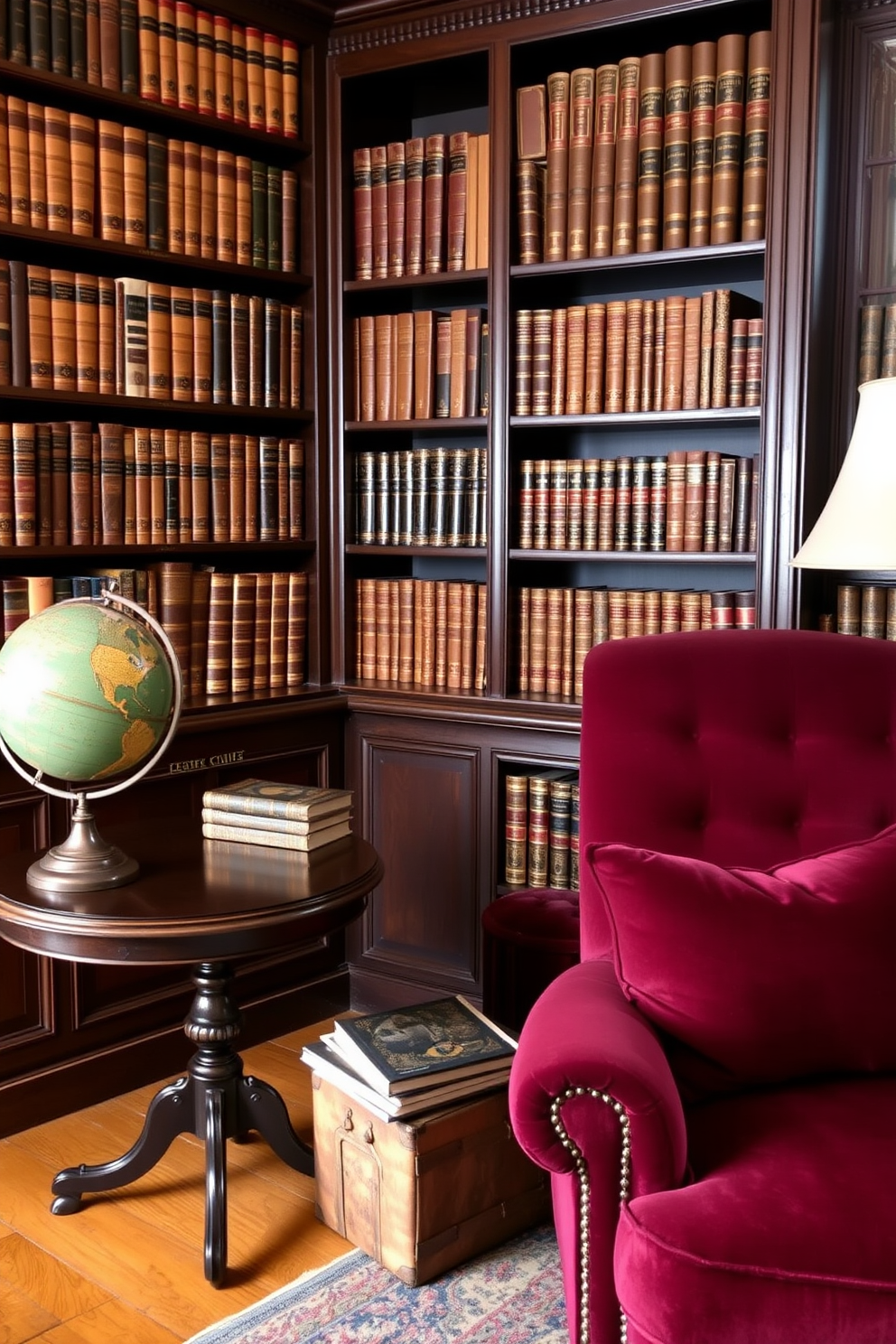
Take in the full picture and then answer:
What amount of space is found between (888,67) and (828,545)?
5.05 feet

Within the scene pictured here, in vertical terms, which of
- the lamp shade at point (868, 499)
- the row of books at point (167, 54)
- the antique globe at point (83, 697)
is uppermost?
the row of books at point (167, 54)

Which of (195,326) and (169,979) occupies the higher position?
(195,326)

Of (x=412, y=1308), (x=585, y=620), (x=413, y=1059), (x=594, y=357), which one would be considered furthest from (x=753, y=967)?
(x=594, y=357)

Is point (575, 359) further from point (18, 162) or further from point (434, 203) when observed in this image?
point (18, 162)

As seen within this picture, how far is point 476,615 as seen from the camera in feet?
10.7

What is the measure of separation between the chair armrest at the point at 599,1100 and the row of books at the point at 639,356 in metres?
1.66

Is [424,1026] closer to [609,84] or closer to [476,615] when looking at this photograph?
[476,615]

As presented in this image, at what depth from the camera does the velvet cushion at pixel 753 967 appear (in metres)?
1.78

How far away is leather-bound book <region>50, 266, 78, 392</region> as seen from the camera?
2.76 meters

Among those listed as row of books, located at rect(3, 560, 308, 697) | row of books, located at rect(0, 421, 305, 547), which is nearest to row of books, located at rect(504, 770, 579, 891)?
row of books, located at rect(3, 560, 308, 697)

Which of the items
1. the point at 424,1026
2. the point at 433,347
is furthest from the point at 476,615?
the point at 424,1026

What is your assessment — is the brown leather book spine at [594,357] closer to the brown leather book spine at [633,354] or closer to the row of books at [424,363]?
the brown leather book spine at [633,354]

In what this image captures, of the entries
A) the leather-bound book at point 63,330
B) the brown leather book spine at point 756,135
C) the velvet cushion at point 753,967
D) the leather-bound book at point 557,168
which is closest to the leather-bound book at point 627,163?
the leather-bound book at point 557,168

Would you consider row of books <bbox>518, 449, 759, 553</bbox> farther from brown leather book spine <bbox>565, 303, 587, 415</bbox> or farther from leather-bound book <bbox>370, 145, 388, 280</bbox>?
leather-bound book <bbox>370, 145, 388, 280</bbox>
